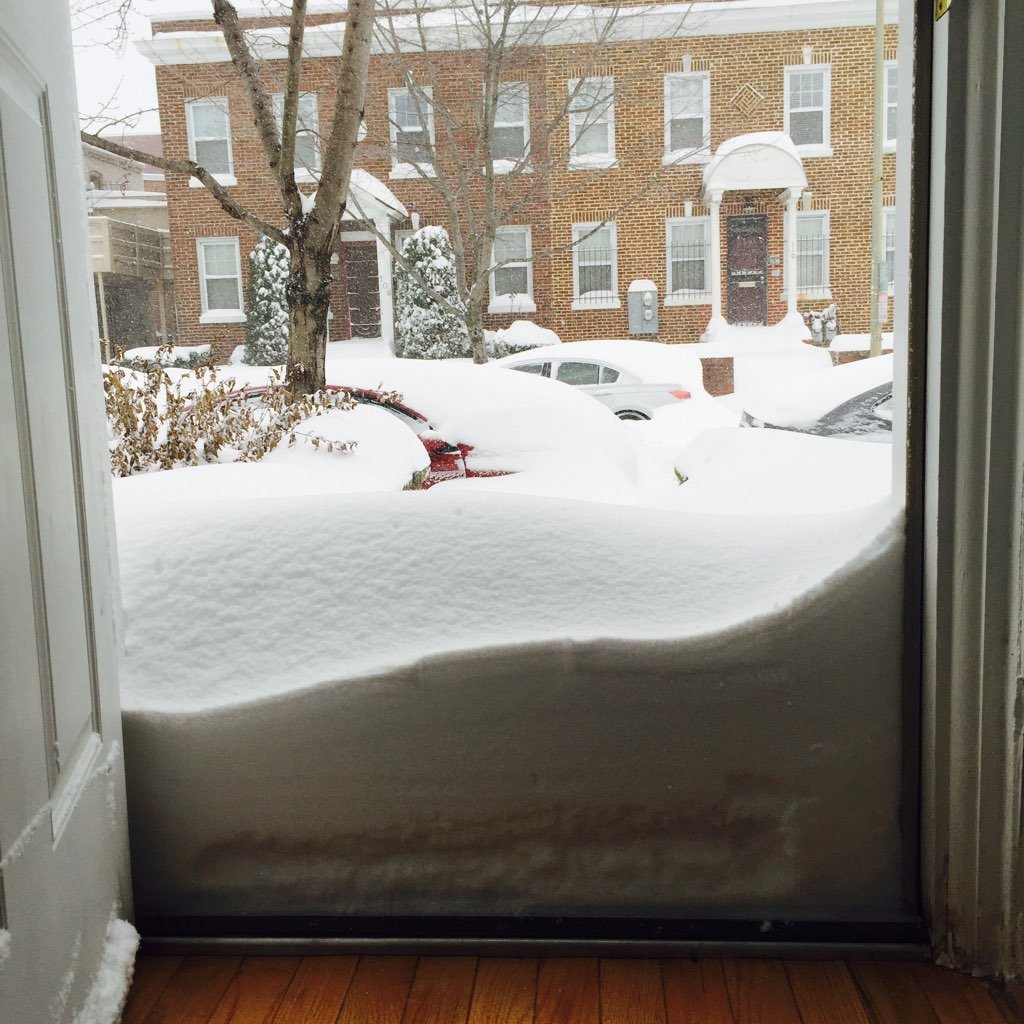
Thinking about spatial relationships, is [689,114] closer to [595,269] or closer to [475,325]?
[595,269]

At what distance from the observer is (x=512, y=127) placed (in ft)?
24.6

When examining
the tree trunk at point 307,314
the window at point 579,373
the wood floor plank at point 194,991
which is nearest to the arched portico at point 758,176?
the window at point 579,373

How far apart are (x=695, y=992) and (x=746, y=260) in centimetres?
783

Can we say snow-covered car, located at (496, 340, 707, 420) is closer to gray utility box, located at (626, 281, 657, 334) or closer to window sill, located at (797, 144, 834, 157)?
gray utility box, located at (626, 281, 657, 334)

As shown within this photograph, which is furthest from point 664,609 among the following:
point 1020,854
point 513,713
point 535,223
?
point 535,223

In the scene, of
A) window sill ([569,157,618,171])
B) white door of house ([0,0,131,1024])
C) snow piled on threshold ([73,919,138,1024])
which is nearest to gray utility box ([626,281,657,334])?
window sill ([569,157,618,171])

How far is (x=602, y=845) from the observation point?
5.05 feet

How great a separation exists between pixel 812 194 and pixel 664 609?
7.25 metres

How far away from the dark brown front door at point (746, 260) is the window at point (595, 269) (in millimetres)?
1152

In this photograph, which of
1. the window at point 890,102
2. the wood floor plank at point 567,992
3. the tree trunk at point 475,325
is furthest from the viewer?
the window at point 890,102

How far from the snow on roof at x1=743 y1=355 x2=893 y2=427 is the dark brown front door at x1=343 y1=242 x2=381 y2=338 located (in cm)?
430

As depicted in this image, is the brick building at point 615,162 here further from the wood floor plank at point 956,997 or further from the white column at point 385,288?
the wood floor plank at point 956,997

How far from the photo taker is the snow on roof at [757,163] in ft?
24.0

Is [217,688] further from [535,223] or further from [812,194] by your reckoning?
[812,194]
